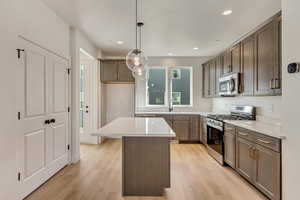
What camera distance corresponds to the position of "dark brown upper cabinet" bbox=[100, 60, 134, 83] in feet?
18.1

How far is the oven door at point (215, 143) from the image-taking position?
11.9 ft

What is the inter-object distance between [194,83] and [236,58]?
2345mm

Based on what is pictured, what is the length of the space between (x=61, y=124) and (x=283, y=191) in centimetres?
341

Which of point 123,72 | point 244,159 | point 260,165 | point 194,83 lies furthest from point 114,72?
point 260,165

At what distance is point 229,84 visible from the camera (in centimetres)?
385

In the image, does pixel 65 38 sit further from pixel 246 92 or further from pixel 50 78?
pixel 246 92

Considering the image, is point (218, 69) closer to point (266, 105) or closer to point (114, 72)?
point (266, 105)

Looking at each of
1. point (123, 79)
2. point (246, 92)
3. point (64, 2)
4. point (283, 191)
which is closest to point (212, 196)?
point (283, 191)

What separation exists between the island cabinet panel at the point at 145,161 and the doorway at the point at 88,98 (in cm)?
316

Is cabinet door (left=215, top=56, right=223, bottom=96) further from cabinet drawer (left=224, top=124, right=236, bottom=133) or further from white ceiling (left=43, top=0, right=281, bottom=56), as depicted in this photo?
cabinet drawer (left=224, top=124, right=236, bottom=133)

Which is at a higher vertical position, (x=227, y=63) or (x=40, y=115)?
(x=227, y=63)

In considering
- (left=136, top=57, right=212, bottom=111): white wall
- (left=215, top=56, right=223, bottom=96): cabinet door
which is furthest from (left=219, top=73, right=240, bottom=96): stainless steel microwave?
(left=136, top=57, right=212, bottom=111): white wall

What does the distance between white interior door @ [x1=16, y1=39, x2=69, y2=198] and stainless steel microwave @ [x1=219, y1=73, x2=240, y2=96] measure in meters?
3.32

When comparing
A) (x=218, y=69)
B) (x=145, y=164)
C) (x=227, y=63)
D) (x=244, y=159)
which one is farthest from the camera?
(x=218, y=69)
